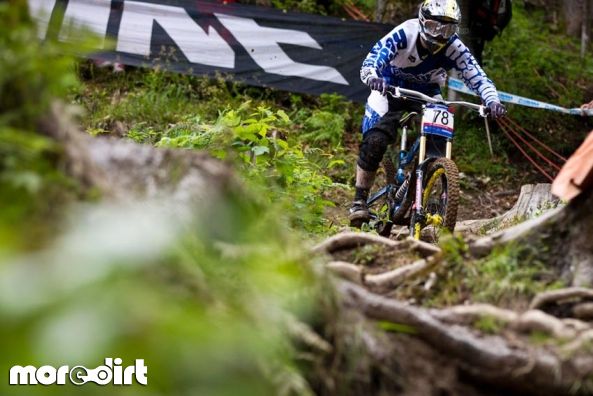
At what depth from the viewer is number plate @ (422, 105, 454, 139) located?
645 centimetres

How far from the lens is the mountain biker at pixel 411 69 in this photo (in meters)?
6.71

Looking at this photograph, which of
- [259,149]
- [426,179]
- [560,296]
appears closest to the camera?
[560,296]

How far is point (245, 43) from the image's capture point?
11336mm

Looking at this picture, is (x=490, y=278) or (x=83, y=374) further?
(x=490, y=278)

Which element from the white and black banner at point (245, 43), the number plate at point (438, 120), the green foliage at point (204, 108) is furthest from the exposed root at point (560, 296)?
the white and black banner at point (245, 43)

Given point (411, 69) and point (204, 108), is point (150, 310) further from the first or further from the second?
point (204, 108)

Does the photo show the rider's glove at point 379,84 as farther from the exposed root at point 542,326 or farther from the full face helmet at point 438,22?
the exposed root at point 542,326

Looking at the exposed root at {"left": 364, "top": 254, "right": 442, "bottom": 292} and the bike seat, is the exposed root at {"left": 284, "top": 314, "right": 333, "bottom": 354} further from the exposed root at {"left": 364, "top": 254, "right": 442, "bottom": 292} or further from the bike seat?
the bike seat

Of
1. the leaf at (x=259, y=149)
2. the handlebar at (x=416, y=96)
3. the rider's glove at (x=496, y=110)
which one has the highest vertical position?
the handlebar at (x=416, y=96)

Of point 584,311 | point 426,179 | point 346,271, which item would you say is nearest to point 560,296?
point 584,311

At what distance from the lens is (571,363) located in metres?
2.54

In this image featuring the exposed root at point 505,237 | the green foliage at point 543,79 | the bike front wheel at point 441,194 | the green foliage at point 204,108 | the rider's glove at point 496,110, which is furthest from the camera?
the green foliage at point 543,79

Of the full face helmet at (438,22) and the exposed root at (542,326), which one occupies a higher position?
the full face helmet at (438,22)

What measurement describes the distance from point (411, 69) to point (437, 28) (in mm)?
447
